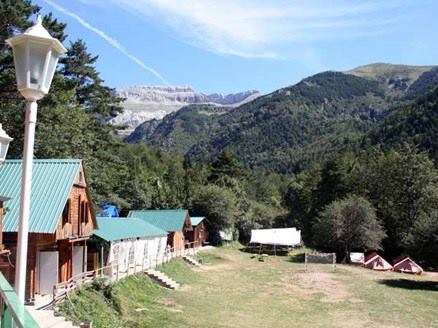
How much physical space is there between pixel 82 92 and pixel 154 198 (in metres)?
30.5

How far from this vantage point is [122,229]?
40.0m

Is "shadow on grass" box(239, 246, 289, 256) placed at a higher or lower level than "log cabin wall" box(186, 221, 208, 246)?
lower

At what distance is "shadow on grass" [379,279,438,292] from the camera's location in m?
45.7

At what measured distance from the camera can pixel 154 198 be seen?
83.1 metres

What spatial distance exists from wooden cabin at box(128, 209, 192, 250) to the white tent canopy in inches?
540

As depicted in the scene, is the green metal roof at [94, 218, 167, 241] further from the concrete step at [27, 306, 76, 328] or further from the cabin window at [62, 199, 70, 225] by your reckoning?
the concrete step at [27, 306, 76, 328]

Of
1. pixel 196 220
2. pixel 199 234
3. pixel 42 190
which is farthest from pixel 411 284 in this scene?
pixel 42 190

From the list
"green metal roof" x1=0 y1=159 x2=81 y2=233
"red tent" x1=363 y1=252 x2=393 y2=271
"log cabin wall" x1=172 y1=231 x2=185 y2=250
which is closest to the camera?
"green metal roof" x1=0 y1=159 x2=81 y2=233

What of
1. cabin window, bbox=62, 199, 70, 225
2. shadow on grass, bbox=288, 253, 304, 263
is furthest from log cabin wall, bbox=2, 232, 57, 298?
shadow on grass, bbox=288, 253, 304, 263

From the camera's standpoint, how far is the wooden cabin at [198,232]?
67.5 m

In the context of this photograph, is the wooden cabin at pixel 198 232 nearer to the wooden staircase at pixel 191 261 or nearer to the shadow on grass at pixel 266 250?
the shadow on grass at pixel 266 250

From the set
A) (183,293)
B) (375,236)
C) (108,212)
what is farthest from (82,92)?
(375,236)

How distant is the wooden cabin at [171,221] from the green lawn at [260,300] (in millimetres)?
8047

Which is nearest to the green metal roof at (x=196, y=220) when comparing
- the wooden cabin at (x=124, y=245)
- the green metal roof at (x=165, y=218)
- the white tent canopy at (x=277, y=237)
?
the green metal roof at (x=165, y=218)
